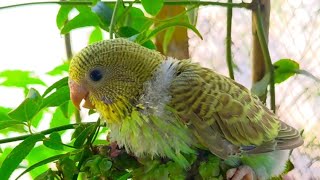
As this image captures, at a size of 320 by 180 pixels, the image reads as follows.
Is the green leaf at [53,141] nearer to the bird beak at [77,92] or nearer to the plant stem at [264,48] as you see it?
the bird beak at [77,92]

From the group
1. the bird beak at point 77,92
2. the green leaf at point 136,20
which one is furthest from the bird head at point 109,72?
the green leaf at point 136,20

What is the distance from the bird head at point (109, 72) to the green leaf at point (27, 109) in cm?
4

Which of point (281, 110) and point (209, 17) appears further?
point (209, 17)

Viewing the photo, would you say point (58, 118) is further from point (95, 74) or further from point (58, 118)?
point (95, 74)

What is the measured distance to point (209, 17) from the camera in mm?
1504

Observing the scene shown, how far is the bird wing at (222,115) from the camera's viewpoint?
575mm

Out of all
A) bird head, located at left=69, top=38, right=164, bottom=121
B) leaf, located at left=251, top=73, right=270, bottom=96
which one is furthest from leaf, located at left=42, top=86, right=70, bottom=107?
leaf, located at left=251, top=73, right=270, bottom=96

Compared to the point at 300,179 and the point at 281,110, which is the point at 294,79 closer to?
the point at 281,110

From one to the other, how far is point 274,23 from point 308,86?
6.4 inches

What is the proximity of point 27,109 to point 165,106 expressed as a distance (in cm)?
14

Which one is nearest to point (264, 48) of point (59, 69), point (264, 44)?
point (264, 44)

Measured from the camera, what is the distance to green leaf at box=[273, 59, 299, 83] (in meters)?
0.79

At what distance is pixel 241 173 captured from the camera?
23.1 inches

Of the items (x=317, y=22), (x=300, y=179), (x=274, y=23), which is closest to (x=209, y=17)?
(x=274, y=23)
